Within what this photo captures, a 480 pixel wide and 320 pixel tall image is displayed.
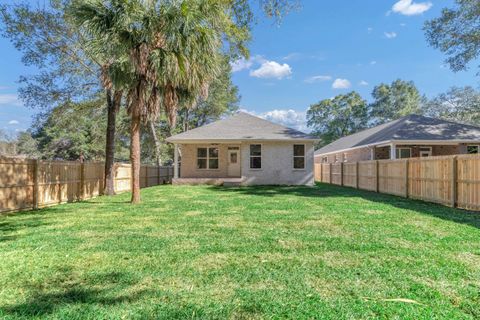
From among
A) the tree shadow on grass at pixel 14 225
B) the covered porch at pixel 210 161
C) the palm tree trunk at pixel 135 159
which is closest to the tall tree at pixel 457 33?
the covered porch at pixel 210 161

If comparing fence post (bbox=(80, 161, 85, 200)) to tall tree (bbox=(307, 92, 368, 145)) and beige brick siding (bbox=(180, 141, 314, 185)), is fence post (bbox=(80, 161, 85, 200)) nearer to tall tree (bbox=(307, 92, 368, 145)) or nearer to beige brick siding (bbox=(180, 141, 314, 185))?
beige brick siding (bbox=(180, 141, 314, 185))

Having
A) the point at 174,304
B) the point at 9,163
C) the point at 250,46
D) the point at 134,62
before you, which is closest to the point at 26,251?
the point at 174,304

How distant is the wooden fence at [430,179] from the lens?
9.20 m

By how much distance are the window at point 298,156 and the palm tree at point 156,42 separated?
9.59m

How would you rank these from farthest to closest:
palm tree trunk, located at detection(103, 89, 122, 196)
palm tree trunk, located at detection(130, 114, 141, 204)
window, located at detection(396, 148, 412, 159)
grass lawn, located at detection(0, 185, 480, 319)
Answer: window, located at detection(396, 148, 412, 159)
palm tree trunk, located at detection(103, 89, 122, 196)
palm tree trunk, located at detection(130, 114, 141, 204)
grass lawn, located at detection(0, 185, 480, 319)

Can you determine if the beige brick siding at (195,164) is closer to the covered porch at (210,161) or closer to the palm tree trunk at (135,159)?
the covered porch at (210,161)

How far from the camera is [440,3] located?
1655 cm

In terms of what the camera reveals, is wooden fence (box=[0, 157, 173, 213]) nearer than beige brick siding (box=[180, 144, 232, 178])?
Yes

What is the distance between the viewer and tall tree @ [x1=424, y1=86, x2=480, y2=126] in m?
38.6

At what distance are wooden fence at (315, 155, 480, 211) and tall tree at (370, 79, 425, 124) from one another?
31.3m

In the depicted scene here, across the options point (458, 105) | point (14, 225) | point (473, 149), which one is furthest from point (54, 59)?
point (458, 105)

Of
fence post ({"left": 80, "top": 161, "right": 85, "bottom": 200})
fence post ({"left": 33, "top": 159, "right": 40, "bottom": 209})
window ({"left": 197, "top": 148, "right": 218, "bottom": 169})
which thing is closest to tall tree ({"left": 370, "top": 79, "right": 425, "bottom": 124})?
window ({"left": 197, "top": 148, "right": 218, "bottom": 169})

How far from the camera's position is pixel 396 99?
44.7 meters

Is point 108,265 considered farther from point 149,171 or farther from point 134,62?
point 149,171
